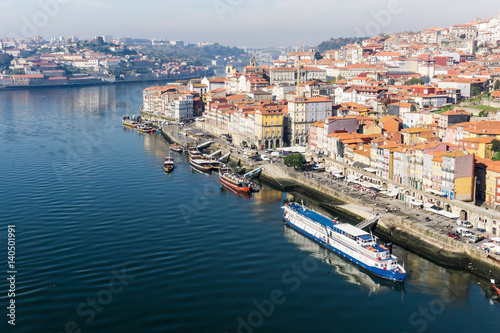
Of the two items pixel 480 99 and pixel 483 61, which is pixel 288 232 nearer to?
pixel 480 99

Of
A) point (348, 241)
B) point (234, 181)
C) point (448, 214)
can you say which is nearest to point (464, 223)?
point (448, 214)

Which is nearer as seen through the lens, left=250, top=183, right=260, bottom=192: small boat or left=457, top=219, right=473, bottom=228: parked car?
left=457, top=219, right=473, bottom=228: parked car

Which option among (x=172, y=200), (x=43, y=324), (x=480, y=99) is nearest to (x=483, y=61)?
(x=480, y=99)

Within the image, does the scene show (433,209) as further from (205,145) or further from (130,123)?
(130,123)

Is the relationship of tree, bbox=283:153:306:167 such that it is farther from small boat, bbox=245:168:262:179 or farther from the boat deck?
the boat deck

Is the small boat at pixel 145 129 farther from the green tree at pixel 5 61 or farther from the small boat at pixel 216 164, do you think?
the green tree at pixel 5 61

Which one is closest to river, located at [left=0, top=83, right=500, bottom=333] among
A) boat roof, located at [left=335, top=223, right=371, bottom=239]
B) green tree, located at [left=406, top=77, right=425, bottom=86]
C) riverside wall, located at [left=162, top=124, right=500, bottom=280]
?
riverside wall, located at [left=162, top=124, right=500, bottom=280]

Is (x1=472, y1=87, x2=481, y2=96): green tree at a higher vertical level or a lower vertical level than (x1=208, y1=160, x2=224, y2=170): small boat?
higher
